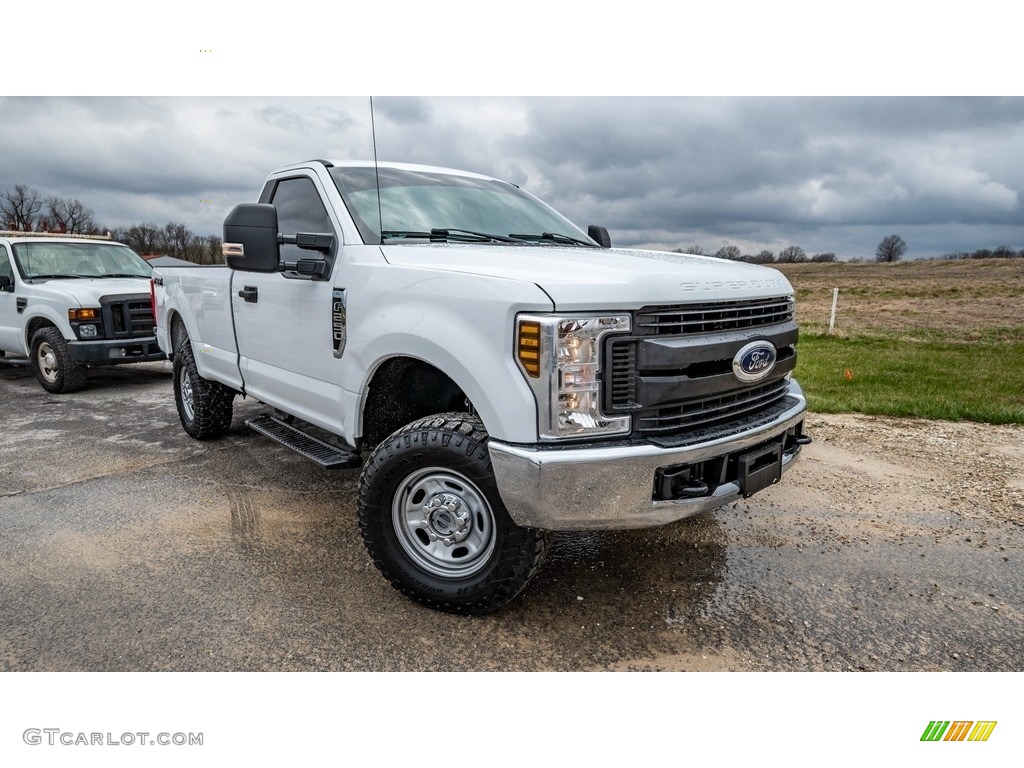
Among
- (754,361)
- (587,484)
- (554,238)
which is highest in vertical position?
(554,238)

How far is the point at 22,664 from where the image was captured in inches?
101

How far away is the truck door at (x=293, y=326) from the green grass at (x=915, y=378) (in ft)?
16.9

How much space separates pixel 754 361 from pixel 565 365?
3.09ft

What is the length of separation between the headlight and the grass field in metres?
2.72

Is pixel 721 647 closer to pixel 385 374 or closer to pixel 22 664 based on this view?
pixel 385 374

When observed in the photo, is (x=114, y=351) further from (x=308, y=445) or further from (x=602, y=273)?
(x=602, y=273)

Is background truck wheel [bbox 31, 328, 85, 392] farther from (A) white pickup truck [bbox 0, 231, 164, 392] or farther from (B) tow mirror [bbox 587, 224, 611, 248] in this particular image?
(B) tow mirror [bbox 587, 224, 611, 248]

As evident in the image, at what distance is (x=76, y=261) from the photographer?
29.5ft

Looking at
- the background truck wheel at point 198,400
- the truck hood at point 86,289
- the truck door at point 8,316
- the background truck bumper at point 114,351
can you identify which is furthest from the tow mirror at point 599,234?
the truck door at point 8,316

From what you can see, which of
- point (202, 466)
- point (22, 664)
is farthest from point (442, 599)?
point (202, 466)

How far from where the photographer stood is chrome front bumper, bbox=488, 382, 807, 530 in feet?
8.05

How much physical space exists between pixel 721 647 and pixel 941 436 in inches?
168
